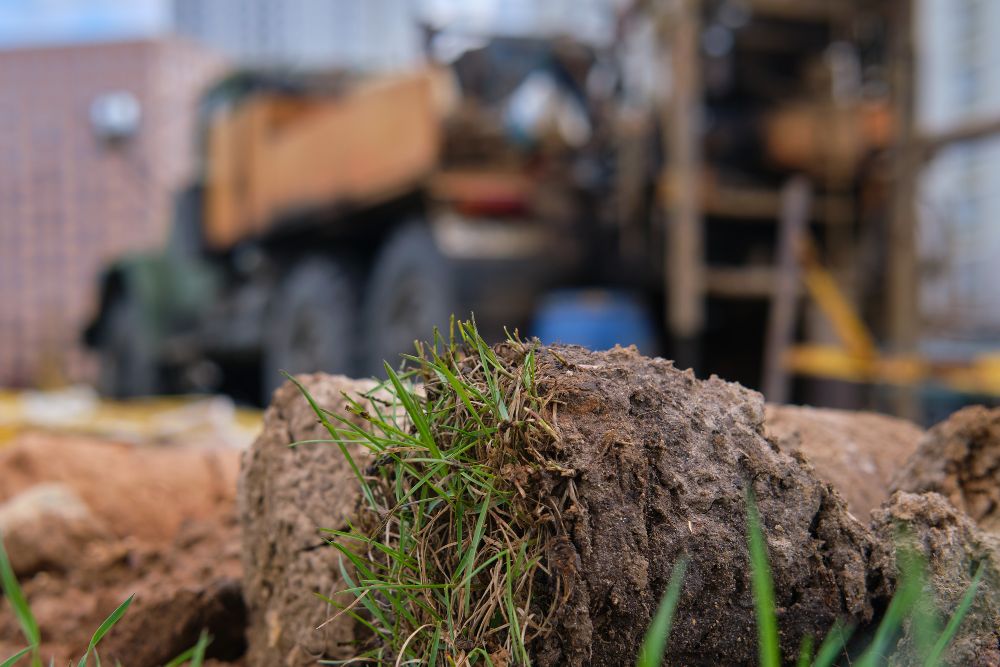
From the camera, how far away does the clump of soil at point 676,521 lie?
1206mm

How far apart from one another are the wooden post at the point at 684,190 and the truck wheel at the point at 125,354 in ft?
22.1

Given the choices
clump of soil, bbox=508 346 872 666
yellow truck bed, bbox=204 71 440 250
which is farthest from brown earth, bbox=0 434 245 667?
yellow truck bed, bbox=204 71 440 250

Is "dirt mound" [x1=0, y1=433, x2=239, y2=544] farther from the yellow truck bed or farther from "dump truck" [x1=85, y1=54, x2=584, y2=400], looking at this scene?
the yellow truck bed

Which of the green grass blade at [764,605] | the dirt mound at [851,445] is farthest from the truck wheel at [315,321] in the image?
the green grass blade at [764,605]

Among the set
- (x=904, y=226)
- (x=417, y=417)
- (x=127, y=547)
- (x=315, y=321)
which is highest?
(x=417, y=417)

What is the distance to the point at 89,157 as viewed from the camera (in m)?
16.5

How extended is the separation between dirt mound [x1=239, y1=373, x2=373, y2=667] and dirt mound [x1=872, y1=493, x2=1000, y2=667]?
0.70 m

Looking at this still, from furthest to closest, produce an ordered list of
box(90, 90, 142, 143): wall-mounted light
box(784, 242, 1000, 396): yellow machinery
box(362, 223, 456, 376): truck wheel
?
box(90, 90, 142, 143): wall-mounted light < box(362, 223, 456, 376): truck wheel < box(784, 242, 1000, 396): yellow machinery

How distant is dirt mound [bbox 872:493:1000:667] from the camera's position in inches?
49.7

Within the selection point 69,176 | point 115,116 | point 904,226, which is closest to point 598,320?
point 904,226

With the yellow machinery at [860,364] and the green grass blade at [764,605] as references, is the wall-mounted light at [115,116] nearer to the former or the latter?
the yellow machinery at [860,364]

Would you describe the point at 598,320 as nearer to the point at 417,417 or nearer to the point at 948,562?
the point at 948,562

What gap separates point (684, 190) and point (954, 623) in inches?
194

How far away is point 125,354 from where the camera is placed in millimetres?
11492
